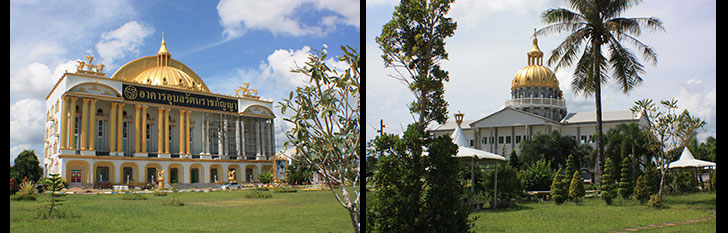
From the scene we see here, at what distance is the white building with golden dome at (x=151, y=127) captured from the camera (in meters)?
10.8

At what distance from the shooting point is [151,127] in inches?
547

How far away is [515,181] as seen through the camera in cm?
898

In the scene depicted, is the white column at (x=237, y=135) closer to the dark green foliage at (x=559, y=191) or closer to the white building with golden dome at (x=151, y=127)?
the white building with golden dome at (x=151, y=127)

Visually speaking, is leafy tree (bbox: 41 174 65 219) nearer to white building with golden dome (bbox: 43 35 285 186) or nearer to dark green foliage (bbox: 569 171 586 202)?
white building with golden dome (bbox: 43 35 285 186)

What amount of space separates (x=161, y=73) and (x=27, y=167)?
3901 millimetres

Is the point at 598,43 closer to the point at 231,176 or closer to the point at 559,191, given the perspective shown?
the point at 559,191

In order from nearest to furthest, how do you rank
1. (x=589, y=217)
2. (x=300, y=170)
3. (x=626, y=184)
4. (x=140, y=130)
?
1. (x=589, y=217)
2. (x=300, y=170)
3. (x=626, y=184)
4. (x=140, y=130)

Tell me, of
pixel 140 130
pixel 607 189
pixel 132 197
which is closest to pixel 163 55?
pixel 132 197

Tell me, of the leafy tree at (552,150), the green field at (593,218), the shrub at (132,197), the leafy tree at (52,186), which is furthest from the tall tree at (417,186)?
the leafy tree at (552,150)

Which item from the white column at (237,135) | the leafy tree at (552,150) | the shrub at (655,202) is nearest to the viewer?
the shrub at (655,202)

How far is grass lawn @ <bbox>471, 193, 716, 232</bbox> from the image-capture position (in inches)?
228

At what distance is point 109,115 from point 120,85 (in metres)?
0.93

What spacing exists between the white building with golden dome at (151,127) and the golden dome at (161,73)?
2 cm

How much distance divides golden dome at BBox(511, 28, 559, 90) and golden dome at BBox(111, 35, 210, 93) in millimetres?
23470
